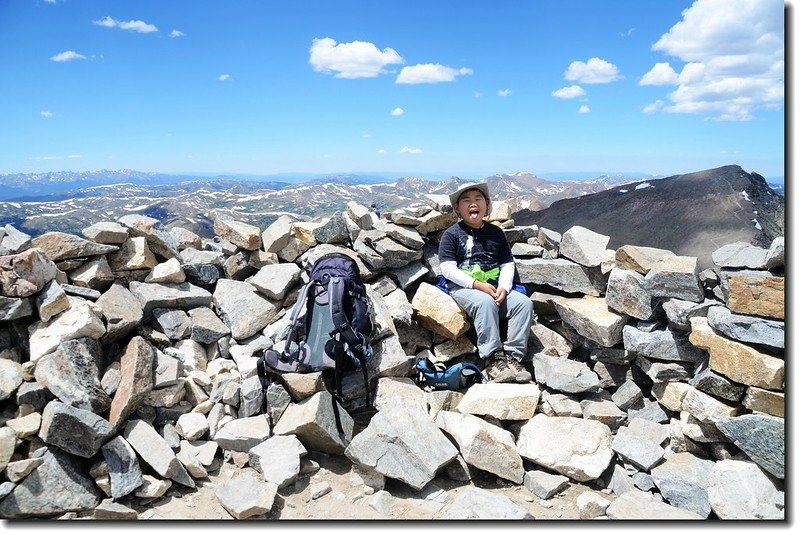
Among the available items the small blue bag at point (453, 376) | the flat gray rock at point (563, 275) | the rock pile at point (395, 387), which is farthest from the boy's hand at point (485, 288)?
the flat gray rock at point (563, 275)

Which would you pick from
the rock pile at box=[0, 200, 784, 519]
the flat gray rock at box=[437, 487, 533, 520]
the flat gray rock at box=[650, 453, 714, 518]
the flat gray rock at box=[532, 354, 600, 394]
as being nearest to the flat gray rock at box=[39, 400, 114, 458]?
the rock pile at box=[0, 200, 784, 519]

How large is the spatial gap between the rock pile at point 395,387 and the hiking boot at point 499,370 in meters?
0.29

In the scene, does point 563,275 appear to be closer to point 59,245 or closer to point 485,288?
point 485,288

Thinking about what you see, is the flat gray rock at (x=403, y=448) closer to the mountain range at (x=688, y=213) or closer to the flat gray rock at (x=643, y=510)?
the flat gray rock at (x=643, y=510)

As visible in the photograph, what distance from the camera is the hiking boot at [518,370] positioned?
6.32m

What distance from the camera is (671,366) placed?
596 centimetres

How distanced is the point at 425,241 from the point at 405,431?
3.91 metres

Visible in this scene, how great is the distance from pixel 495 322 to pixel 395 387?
1.71 metres

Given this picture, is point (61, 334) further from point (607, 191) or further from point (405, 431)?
point (607, 191)

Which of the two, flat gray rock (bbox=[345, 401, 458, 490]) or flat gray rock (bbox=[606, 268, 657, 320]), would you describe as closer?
flat gray rock (bbox=[345, 401, 458, 490])

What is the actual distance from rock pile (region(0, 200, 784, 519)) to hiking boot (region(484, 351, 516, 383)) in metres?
0.29

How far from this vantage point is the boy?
6438mm

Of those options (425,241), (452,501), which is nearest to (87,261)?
(425,241)

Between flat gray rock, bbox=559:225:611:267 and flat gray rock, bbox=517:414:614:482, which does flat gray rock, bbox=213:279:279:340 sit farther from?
flat gray rock, bbox=559:225:611:267
